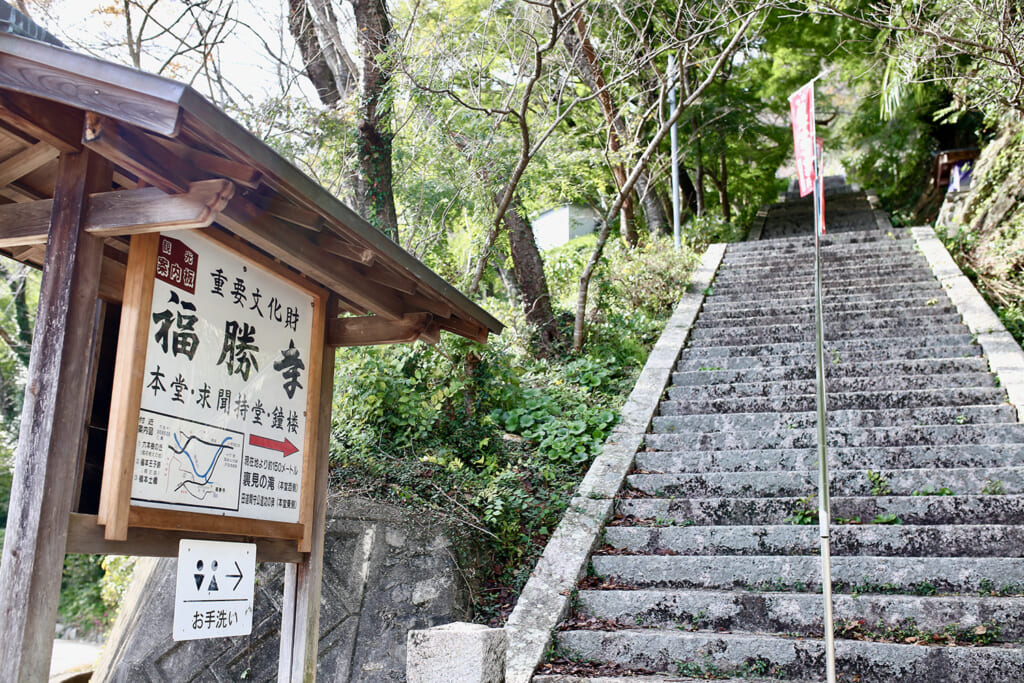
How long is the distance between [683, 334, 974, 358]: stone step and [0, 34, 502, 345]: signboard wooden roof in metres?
5.43

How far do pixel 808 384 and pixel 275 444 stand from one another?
17.4 feet

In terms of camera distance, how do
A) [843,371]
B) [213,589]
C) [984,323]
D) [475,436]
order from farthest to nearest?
[984,323], [843,371], [475,436], [213,589]

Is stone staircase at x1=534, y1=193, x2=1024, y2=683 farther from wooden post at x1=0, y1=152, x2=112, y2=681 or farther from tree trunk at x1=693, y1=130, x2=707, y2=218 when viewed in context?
tree trunk at x1=693, y1=130, x2=707, y2=218

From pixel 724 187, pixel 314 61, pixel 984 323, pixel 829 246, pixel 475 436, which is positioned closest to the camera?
pixel 475 436

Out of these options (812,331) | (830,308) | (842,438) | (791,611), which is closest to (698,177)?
(830,308)

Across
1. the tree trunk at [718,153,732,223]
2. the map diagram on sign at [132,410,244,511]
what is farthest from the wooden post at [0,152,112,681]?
the tree trunk at [718,153,732,223]

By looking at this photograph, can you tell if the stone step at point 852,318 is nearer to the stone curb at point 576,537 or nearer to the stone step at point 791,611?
the stone curb at point 576,537

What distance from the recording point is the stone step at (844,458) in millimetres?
5438

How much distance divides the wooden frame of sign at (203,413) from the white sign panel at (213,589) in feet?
0.27

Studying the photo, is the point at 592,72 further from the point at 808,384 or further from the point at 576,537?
the point at 576,537

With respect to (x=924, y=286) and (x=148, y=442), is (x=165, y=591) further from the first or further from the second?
(x=924, y=286)

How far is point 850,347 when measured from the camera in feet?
25.6

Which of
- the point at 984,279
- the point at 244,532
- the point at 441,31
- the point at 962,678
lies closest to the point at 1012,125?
the point at 984,279

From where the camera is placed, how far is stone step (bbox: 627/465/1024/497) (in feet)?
16.7
